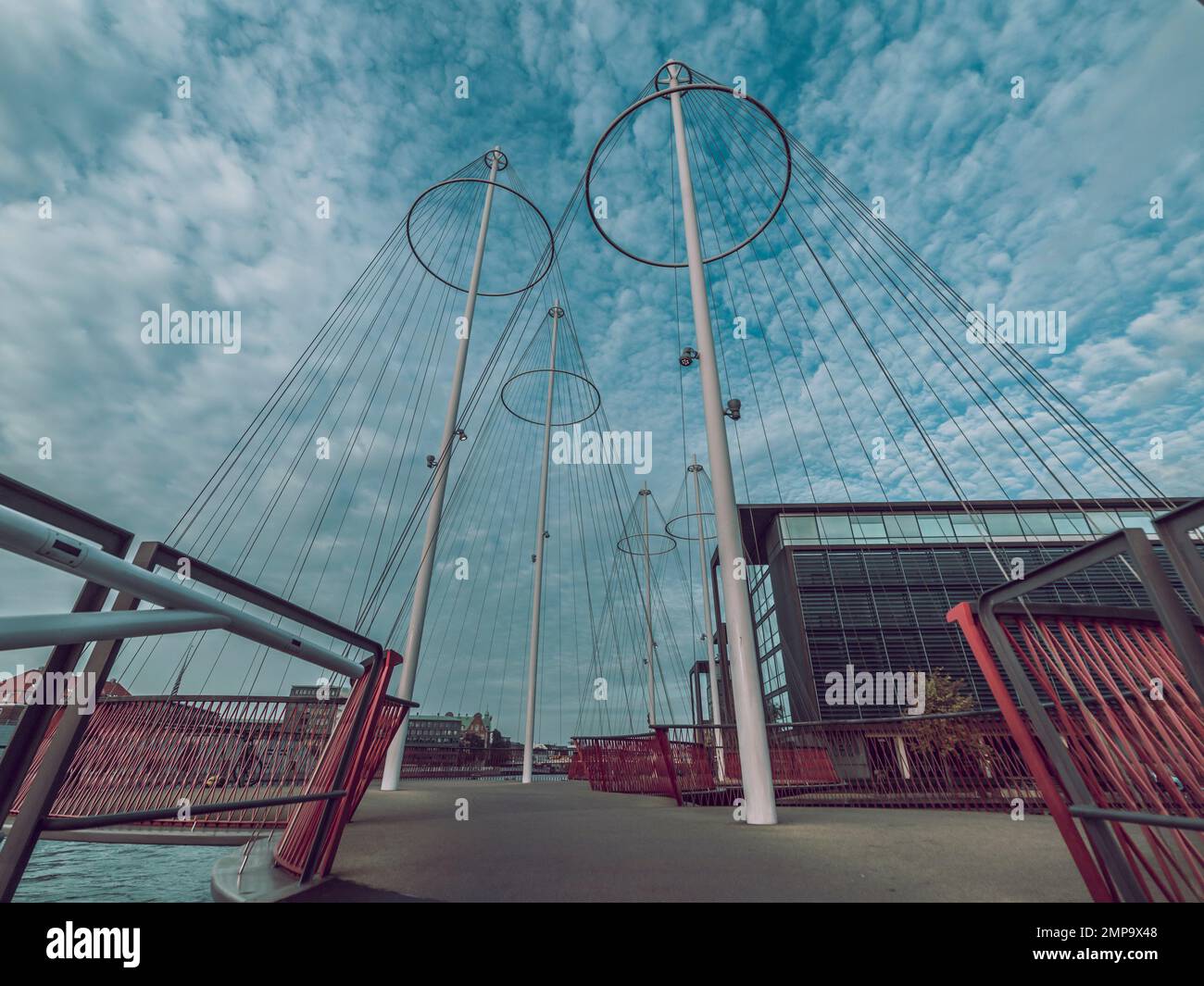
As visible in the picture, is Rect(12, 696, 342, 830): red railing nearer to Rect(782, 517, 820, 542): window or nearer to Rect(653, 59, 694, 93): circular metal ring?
Rect(653, 59, 694, 93): circular metal ring

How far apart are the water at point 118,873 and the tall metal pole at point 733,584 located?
450cm

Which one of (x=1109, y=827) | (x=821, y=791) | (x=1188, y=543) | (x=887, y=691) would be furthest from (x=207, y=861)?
(x=887, y=691)

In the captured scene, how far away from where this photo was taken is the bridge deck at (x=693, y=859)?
2736mm

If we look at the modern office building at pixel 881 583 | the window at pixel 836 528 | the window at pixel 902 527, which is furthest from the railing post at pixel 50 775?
the window at pixel 902 527

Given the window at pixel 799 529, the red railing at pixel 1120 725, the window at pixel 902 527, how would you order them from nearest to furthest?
the red railing at pixel 1120 725 → the window at pixel 902 527 → the window at pixel 799 529

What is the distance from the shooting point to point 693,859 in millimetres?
3576

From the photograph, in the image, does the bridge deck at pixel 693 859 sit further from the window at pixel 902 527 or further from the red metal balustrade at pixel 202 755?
the window at pixel 902 527

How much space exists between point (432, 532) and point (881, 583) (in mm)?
23419

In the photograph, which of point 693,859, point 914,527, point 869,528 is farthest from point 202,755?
point 914,527

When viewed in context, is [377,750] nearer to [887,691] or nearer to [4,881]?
[4,881]

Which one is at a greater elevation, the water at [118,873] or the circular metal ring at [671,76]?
the circular metal ring at [671,76]

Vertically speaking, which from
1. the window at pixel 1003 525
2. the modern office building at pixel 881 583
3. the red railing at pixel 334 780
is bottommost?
the red railing at pixel 334 780

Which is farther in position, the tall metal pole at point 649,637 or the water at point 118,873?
the tall metal pole at point 649,637

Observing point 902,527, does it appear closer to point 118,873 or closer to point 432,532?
point 432,532
